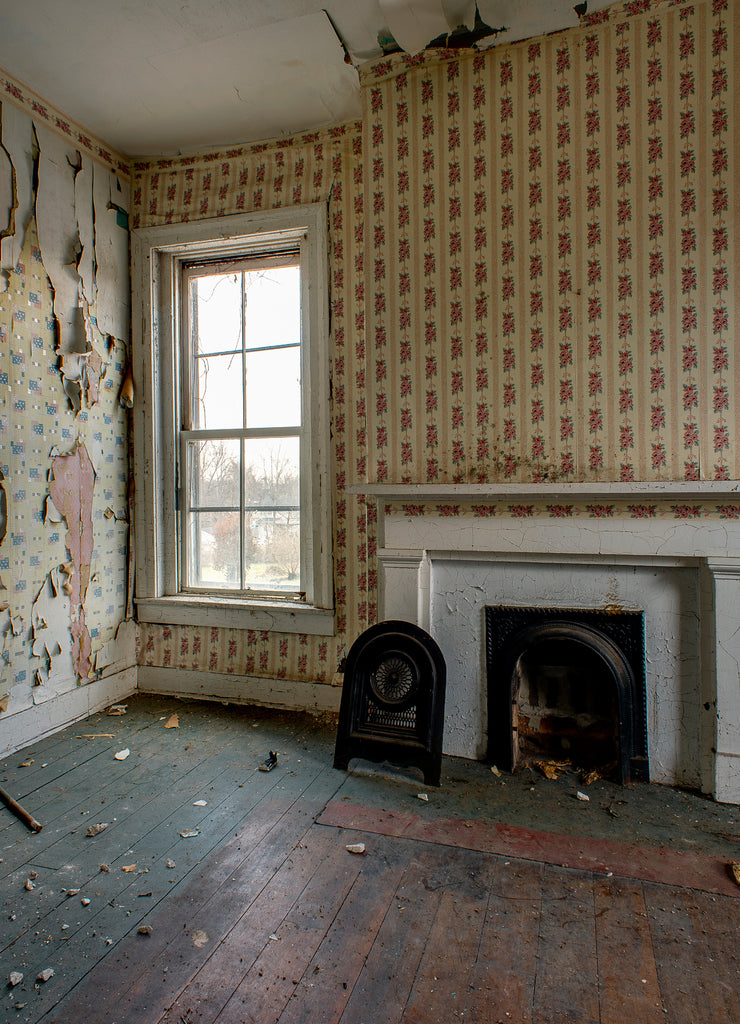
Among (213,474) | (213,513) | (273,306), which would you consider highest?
(273,306)

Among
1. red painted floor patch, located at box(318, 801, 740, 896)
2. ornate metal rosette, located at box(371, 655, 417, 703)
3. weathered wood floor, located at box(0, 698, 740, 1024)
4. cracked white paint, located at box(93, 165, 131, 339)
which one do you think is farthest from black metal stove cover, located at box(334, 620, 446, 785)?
cracked white paint, located at box(93, 165, 131, 339)

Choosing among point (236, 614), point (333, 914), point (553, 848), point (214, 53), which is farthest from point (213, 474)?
point (553, 848)

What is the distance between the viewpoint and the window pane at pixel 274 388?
2.86 meters

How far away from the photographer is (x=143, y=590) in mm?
3021

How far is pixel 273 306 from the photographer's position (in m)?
2.90

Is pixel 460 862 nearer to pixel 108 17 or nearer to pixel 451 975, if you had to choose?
pixel 451 975

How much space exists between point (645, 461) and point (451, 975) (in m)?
1.63

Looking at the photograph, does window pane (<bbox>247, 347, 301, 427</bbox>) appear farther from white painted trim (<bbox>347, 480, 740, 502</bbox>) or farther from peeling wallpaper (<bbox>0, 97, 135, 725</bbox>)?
white painted trim (<bbox>347, 480, 740, 502</bbox>)

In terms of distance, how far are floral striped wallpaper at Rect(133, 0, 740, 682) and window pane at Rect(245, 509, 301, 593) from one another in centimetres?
63

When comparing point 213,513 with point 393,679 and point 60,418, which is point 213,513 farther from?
point 393,679

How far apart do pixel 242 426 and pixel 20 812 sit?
185cm

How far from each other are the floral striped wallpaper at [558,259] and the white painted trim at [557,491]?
66 mm

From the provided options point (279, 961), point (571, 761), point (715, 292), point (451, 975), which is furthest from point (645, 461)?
point (279, 961)

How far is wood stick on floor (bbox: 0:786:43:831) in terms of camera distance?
180 cm
